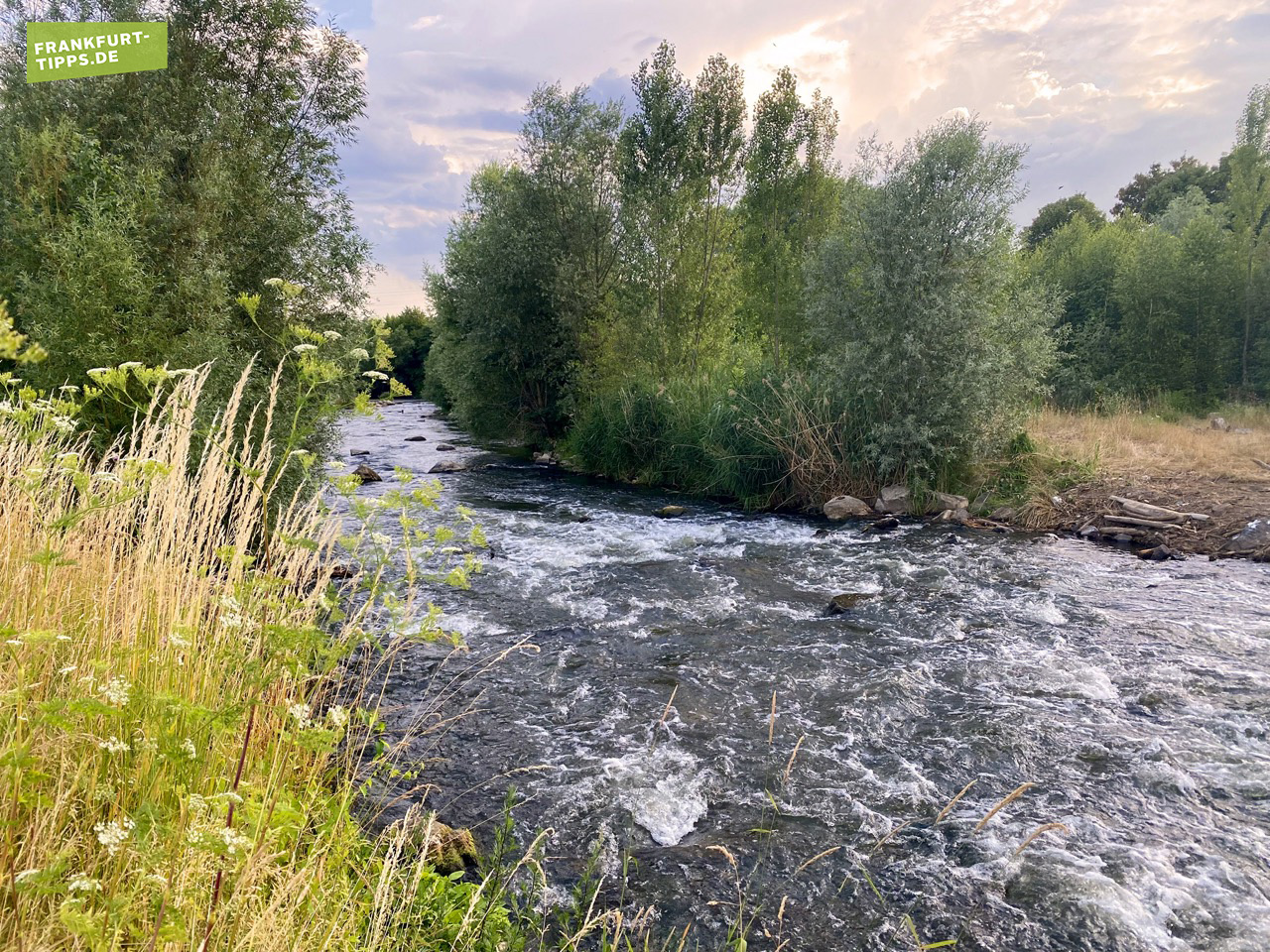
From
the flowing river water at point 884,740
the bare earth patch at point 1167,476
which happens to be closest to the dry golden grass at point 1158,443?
the bare earth patch at point 1167,476

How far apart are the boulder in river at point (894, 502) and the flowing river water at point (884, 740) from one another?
3.83 m

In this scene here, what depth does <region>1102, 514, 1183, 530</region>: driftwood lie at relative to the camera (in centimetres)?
1265

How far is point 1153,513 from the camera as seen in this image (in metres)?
13.1

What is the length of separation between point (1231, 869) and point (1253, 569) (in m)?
8.73

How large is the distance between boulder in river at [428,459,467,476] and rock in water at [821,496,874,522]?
1139 centimetres

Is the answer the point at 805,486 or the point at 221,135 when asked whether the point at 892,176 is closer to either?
the point at 805,486

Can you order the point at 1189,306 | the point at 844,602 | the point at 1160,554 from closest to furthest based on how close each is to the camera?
the point at 844,602 → the point at 1160,554 → the point at 1189,306

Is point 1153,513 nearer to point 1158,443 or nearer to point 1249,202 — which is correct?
point 1158,443

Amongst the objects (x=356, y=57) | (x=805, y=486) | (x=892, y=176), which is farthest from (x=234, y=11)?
(x=805, y=486)

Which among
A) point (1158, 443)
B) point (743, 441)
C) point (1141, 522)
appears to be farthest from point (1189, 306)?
point (743, 441)

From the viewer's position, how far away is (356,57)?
50.2 ft

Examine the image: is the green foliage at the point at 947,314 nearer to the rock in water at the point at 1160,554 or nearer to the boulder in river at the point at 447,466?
the rock in water at the point at 1160,554

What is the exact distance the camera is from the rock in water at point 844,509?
15.2m

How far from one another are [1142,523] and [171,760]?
1503 centimetres
